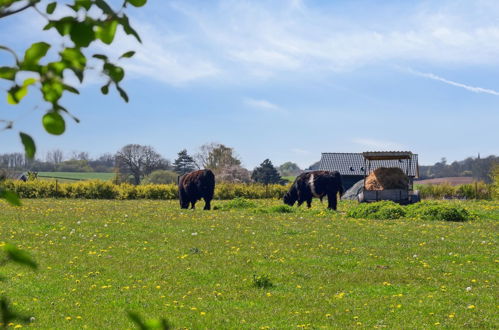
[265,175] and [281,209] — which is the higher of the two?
[265,175]

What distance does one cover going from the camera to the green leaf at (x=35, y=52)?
187cm

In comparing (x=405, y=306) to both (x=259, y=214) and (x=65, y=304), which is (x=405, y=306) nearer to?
(x=65, y=304)

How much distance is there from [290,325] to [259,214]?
57.9ft

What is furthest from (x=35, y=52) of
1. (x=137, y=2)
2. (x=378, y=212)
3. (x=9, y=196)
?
(x=378, y=212)

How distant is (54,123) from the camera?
1.88 metres

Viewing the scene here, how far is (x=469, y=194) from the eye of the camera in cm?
5072

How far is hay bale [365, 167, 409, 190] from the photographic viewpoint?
29578mm

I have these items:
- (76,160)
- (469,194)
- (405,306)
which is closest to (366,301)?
(405,306)

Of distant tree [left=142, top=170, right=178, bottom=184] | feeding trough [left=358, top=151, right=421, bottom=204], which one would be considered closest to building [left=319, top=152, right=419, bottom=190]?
Result: distant tree [left=142, top=170, right=178, bottom=184]

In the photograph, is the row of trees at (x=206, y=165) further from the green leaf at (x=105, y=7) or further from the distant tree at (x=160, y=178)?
the green leaf at (x=105, y=7)

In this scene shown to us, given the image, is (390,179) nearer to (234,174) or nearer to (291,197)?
(291,197)

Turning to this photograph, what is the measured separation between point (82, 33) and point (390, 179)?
1139 inches

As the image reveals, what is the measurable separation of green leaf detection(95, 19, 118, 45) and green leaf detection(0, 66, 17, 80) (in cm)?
35

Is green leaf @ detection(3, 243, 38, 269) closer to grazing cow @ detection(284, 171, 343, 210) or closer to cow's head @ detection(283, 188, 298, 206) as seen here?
grazing cow @ detection(284, 171, 343, 210)
